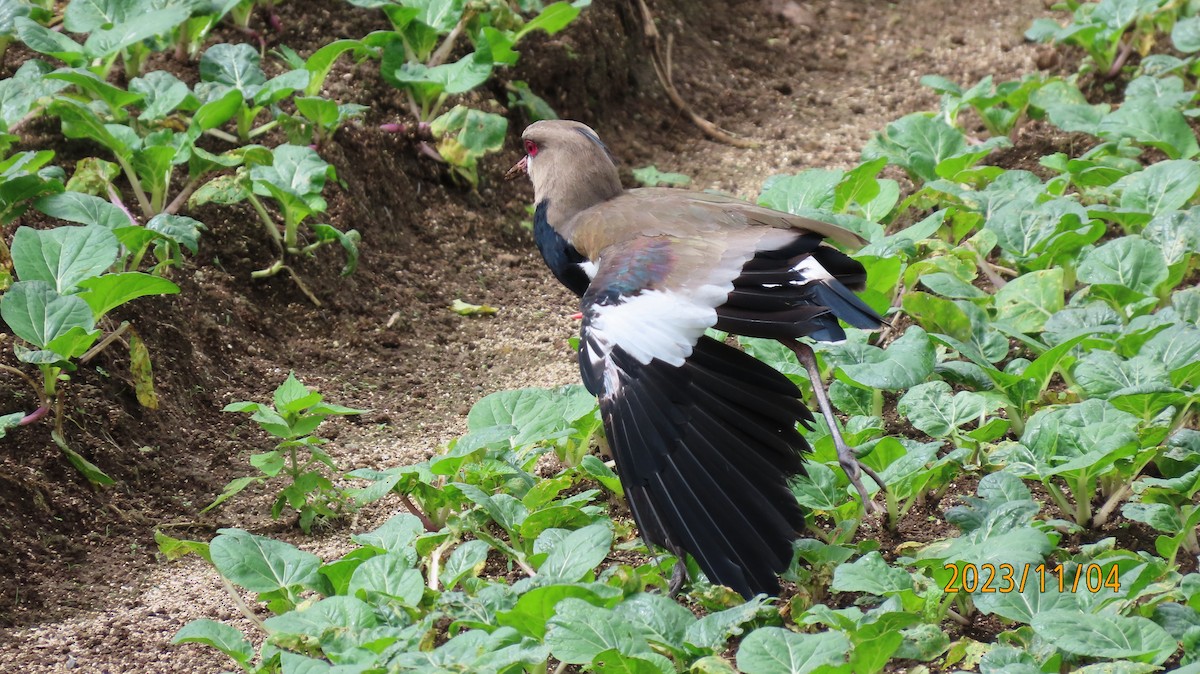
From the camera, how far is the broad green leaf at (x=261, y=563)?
11.0ft

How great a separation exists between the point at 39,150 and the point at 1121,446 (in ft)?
13.7

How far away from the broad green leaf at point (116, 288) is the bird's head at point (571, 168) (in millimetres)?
1468

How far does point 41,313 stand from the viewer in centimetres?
403

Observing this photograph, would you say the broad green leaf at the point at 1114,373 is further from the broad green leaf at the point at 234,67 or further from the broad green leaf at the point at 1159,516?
the broad green leaf at the point at 234,67

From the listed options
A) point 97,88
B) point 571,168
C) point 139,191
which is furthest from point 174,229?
point 571,168

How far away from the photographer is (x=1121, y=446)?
3.41 metres

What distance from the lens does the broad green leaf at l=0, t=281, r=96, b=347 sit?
3986 millimetres

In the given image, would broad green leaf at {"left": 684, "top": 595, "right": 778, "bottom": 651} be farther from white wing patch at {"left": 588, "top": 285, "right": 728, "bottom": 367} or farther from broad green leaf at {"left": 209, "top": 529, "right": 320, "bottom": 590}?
broad green leaf at {"left": 209, "top": 529, "right": 320, "bottom": 590}

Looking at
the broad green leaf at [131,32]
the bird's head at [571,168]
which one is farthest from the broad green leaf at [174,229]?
the bird's head at [571,168]

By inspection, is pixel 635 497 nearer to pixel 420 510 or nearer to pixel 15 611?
pixel 420 510

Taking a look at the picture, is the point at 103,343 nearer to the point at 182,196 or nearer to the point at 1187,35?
the point at 182,196

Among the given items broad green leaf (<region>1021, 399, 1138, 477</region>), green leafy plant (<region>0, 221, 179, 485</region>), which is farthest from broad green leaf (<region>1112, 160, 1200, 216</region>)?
green leafy plant (<region>0, 221, 179, 485</region>)

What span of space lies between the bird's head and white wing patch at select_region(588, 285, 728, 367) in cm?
121

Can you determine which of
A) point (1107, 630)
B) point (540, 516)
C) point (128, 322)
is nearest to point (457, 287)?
point (128, 322)
